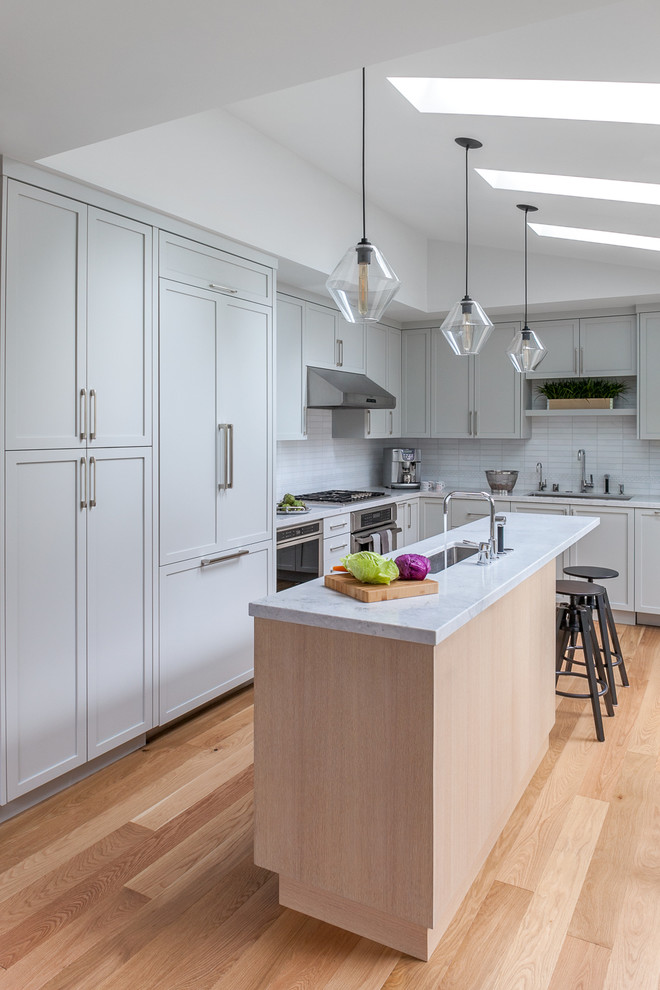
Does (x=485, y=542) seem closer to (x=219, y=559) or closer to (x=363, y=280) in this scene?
(x=363, y=280)

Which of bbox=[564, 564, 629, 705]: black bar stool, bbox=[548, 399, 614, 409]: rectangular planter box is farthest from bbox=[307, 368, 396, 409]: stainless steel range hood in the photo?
bbox=[564, 564, 629, 705]: black bar stool

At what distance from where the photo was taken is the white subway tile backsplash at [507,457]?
566 centimetres

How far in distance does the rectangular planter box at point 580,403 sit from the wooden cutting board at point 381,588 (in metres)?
4.03

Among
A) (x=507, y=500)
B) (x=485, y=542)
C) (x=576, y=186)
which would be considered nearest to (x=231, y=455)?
(x=485, y=542)

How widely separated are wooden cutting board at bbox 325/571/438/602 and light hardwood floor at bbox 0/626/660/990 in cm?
100

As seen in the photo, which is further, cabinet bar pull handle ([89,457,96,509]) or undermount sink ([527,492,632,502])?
undermount sink ([527,492,632,502])

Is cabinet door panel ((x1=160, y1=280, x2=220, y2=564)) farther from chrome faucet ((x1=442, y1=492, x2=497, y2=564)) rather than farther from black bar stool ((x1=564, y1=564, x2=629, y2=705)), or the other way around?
black bar stool ((x1=564, y1=564, x2=629, y2=705))

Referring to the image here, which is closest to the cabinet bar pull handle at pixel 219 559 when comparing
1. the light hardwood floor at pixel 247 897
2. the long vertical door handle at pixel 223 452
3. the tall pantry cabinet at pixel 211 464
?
the tall pantry cabinet at pixel 211 464

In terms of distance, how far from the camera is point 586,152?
304 centimetres

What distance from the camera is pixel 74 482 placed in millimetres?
2859

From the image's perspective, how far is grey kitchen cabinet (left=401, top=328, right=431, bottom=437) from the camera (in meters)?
6.45

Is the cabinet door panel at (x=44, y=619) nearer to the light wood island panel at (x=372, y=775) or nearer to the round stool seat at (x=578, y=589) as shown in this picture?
the light wood island panel at (x=372, y=775)

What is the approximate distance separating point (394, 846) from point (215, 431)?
228cm

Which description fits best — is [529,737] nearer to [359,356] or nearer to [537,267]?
[359,356]
